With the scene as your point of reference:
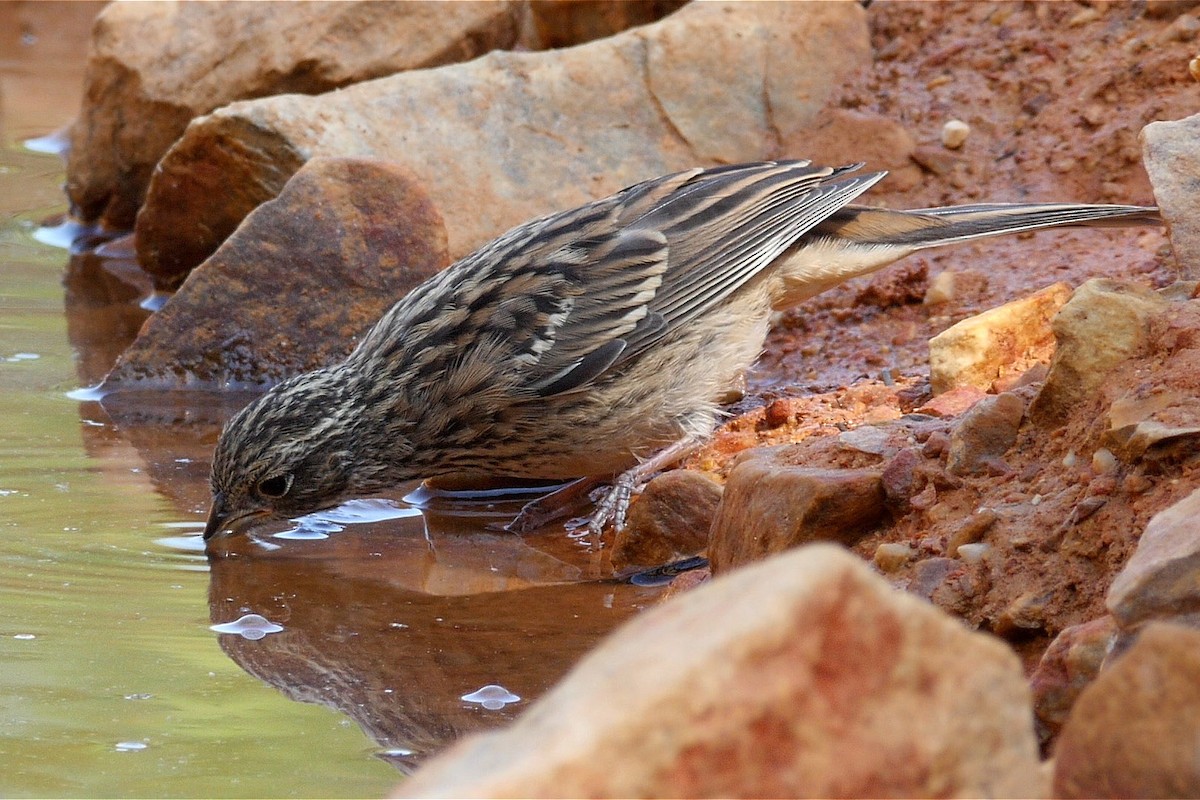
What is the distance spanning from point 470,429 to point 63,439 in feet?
6.43

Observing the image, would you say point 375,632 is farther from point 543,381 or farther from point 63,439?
point 63,439

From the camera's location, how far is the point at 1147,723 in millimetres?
2307

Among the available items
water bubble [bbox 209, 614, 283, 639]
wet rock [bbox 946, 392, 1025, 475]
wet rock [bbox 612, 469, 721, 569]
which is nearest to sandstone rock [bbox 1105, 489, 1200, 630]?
wet rock [bbox 946, 392, 1025, 475]

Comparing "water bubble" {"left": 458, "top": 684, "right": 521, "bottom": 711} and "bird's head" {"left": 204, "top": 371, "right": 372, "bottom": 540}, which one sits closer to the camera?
"water bubble" {"left": 458, "top": 684, "right": 521, "bottom": 711}

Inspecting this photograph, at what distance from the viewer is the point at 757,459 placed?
189 inches

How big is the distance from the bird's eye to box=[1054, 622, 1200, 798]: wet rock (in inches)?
155

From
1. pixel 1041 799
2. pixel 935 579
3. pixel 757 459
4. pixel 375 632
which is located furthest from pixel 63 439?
pixel 1041 799

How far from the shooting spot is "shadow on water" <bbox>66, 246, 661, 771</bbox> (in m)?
4.25

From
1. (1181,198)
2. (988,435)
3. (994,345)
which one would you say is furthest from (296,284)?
(1181,198)

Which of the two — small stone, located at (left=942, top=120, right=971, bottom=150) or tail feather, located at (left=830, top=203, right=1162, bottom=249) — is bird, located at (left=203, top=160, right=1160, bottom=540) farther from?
small stone, located at (left=942, top=120, right=971, bottom=150)

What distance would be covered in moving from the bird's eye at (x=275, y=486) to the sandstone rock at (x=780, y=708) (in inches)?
145

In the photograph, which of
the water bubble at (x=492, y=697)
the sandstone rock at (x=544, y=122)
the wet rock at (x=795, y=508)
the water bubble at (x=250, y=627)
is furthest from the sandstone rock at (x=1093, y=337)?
the sandstone rock at (x=544, y=122)

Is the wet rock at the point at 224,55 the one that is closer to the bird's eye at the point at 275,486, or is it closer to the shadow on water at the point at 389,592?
the shadow on water at the point at 389,592

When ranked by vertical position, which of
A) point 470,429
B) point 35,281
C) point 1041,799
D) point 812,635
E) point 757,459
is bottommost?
point 35,281
